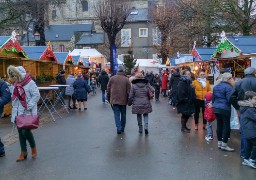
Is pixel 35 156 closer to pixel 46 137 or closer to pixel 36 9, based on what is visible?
pixel 46 137

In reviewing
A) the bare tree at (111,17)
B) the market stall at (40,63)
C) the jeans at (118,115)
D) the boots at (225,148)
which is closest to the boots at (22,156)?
the jeans at (118,115)

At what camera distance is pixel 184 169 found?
6402mm

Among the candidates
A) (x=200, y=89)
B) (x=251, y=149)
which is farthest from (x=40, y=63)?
(x=251, y=149)

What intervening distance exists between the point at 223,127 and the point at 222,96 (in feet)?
2.16

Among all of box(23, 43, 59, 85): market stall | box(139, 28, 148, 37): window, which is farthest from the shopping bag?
box(139, 28, 148, 37): window

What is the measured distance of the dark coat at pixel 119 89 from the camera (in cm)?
980

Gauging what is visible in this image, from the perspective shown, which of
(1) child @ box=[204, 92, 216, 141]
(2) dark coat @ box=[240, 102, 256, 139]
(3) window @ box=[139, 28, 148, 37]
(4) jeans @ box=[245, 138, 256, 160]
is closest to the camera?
(2) dark coat @ box=[240, 102, 256, 139]

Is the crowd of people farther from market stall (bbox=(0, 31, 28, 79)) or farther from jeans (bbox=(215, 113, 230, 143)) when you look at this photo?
market stall (bbox=(0, 31, 28, 79))

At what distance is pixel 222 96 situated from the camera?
25.1 ft

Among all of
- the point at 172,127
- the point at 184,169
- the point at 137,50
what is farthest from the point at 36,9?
the point at 137,50

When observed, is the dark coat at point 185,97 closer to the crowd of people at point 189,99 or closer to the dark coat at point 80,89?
the crowd of people at point 189,99

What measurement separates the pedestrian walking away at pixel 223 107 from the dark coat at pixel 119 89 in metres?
2.82

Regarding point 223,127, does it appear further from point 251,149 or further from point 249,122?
point 249,122

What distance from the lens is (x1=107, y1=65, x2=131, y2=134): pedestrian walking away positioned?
32.2ft
